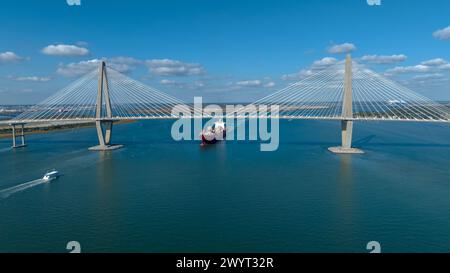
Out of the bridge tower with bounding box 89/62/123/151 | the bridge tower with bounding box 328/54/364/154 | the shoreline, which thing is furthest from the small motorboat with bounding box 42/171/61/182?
the shoreline

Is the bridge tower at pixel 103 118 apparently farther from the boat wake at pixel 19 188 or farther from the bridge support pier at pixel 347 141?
the bridge support pier at pixel 347 141

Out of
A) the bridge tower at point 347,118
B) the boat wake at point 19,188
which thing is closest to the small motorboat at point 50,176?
the boat wake at point 19,188

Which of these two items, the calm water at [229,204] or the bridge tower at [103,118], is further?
the bridge tower at [103,118]

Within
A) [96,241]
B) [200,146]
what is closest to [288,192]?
[96,241]

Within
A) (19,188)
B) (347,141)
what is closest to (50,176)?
(19,188)

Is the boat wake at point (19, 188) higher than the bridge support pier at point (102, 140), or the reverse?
the bridge support pier at point (102, 140)

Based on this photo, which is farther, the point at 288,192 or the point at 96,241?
the point at 288,192

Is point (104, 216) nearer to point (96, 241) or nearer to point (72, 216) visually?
point (72, 216)
